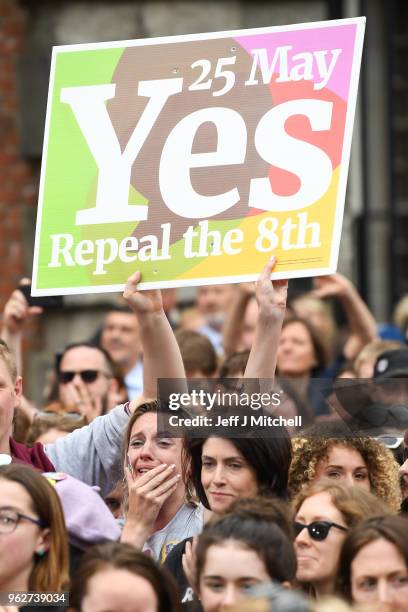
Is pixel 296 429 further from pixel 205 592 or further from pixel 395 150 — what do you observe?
pixel 395 150

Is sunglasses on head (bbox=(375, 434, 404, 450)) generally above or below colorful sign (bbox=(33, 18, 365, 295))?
below

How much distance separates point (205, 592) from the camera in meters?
4.40

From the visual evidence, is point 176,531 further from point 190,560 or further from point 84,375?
point 84,375

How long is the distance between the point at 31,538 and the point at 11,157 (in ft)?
24.1

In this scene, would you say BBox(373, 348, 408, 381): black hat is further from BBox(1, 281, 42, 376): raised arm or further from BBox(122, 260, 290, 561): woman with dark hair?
BBox(1, 281, 42, 376): raised arm

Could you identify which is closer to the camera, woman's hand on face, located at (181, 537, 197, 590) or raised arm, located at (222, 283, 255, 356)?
woman's hand on face, located at (181, 537, 197, 590)

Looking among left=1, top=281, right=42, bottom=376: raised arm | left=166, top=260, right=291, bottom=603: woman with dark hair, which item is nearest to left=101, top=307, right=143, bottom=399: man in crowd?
left=1, top=281, right=42, bottom=376: raised arm

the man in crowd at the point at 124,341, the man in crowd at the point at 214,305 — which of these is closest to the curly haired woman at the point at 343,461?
the man in crowd at the point at 124,341

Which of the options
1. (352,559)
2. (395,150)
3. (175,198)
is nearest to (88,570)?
(352,559)

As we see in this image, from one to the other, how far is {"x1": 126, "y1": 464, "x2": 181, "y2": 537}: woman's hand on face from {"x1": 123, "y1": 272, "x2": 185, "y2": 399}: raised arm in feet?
1.23

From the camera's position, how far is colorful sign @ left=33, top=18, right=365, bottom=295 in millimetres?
5445

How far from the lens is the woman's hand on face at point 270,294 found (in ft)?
17.6

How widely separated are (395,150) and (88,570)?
7486 millimetres

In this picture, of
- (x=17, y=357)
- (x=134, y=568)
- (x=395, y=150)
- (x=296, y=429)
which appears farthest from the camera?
(x=395, y=150)
